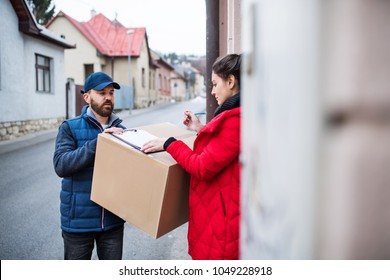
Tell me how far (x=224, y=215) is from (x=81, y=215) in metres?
1.02

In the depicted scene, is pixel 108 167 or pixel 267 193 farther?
pixel 108 167

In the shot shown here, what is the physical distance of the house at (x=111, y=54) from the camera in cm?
2381

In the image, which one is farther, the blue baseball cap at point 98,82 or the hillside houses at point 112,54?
the hillside houses at point 112,54

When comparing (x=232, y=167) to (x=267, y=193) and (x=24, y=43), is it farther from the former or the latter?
(x=24, y=43)

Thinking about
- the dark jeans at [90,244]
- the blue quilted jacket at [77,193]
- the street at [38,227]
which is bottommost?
the street at [38,227]

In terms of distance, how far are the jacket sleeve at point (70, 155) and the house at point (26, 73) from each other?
996 centimetres

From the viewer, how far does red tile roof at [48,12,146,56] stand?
25.1 meters

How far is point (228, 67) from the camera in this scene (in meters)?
1.56

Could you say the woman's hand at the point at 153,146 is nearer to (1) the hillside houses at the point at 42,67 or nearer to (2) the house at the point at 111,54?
(1) the hillside houses at the point at 42,67

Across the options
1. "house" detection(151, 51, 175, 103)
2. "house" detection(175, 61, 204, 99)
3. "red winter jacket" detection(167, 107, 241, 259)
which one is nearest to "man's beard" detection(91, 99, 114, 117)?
"red winter jacket" detection(167, 107, 241, 259)

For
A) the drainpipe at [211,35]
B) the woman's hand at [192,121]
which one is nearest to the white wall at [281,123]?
the woman's hand at [192,121]

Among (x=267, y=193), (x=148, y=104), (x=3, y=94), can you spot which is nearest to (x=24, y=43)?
(x=3, y=94)

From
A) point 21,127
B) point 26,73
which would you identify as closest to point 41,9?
point 26,73
